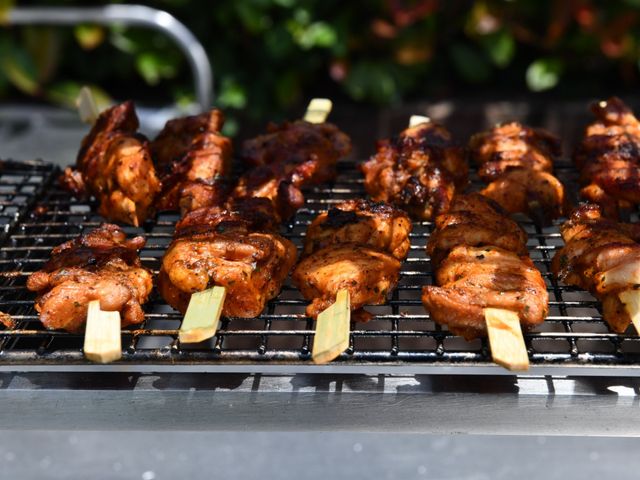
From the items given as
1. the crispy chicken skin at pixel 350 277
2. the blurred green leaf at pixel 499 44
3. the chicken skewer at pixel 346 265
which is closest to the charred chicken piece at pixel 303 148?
the chicken skewer at pixel 346 265

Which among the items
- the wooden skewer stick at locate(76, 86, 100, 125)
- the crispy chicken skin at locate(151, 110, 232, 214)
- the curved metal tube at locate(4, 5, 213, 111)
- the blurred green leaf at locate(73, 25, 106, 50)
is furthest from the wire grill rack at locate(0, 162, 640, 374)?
the blurred green leaf at locate(73, 25, 106, 50)

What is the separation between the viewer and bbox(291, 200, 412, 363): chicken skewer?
249cm

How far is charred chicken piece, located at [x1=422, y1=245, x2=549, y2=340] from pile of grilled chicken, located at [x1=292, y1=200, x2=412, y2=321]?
225mm

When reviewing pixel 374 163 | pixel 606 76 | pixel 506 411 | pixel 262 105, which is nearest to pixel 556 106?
pixel 606 76

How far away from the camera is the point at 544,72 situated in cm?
693

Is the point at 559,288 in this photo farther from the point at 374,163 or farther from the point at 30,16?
the point at 30,16

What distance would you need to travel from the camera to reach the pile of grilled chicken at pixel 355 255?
275 centimetres

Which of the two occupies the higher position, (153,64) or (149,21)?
(153,64)

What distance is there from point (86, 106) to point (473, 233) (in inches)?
86.2

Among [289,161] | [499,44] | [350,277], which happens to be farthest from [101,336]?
[499,44]

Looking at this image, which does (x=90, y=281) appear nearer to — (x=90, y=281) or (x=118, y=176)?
(x=90, y=281)

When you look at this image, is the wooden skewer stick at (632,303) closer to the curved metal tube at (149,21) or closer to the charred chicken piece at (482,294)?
the charred chicken piece at (482,294)

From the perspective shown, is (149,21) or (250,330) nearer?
(250,330)

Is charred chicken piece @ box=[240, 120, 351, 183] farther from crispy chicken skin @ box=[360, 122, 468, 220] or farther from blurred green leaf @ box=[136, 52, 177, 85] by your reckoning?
blurred green leaf @ box=[136, 52, 177, 85]
